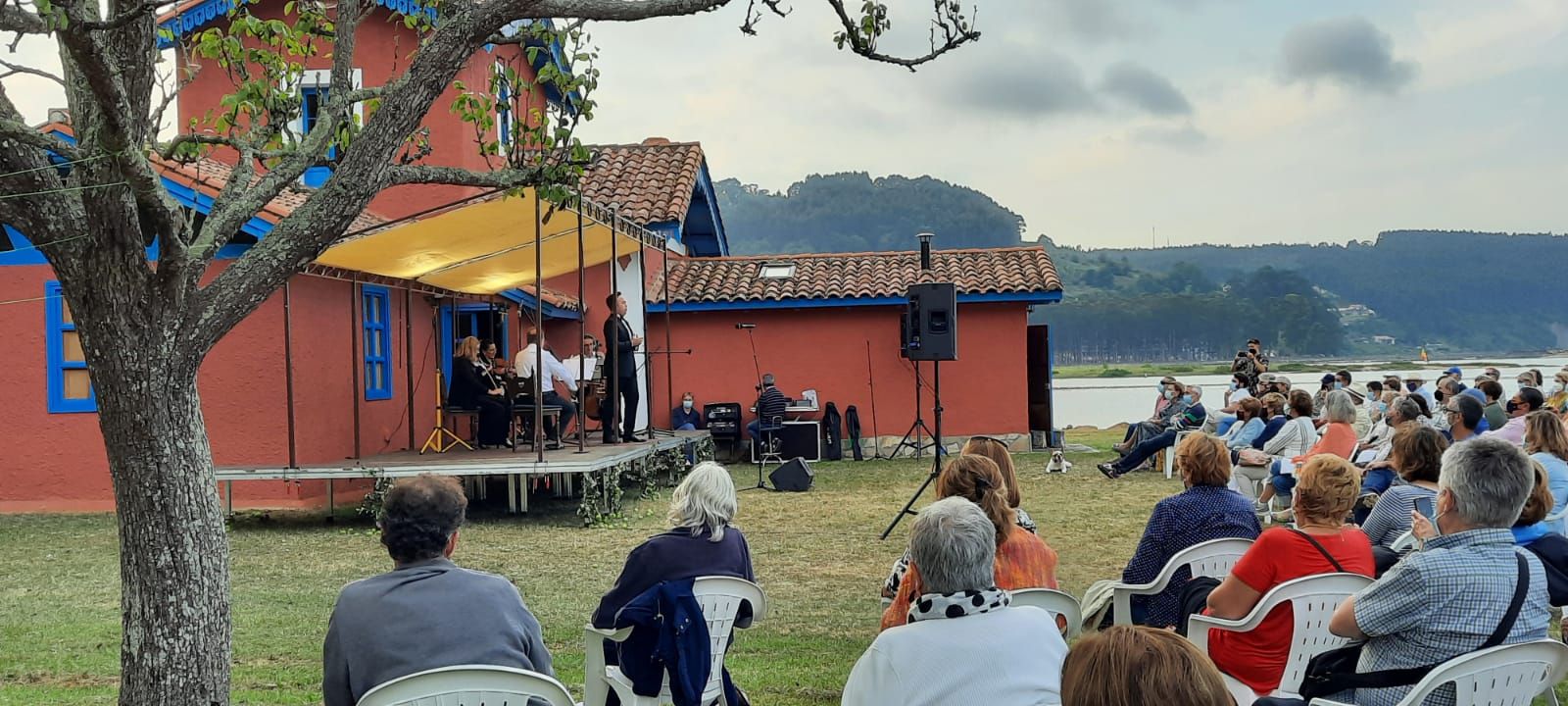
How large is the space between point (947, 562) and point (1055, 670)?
0.31m

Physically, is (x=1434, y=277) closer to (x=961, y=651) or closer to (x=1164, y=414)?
(x=1164, y=414)

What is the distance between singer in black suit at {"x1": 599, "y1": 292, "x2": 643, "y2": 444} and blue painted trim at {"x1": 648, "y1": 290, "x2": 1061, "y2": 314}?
4474mm

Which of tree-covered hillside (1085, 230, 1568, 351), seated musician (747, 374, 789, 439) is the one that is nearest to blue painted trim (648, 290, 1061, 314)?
seated musician (747, 374, 789, 439)

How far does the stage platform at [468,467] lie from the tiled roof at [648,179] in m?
5.94

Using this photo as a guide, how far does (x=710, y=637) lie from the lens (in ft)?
11.9

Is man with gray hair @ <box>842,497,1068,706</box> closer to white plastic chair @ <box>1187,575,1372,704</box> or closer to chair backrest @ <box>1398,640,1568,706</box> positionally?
chair backrest @ <box>1398,640,1568,706</box>

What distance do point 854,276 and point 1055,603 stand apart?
14486mm

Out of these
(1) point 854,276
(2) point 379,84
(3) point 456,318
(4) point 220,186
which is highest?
(2) point 379,84

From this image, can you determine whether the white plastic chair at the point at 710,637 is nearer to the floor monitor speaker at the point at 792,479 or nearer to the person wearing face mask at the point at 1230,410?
the floor monitor speaker at the point at 792,479

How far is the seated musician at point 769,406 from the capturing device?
51.8ft

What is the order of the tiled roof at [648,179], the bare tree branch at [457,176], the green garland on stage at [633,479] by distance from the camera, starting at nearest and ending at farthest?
1. the bare tree branch at [457,176]
2. the green garland on stage at [633,479]
3. the tiled roof at [648,179]

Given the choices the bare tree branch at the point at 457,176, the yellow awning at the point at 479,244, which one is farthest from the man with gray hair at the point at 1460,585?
the yellow awning at the point at 479,244

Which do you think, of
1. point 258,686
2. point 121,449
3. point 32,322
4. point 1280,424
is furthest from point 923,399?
point 121,449

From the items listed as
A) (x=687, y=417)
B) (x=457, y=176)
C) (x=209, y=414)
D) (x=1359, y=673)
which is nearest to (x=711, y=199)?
(x=687, y=417)
